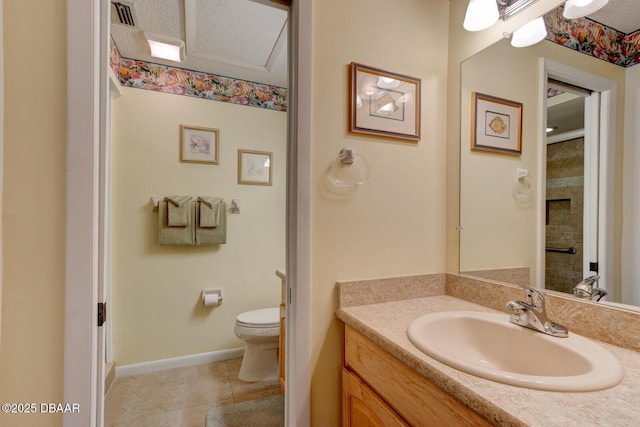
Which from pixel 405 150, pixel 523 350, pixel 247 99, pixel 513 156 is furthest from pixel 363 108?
pixel 247 99

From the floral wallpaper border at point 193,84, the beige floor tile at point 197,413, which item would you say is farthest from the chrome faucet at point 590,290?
the floral wallpaper border at point 193,84

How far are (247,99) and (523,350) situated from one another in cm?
259

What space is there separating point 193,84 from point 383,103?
1889 millimetres

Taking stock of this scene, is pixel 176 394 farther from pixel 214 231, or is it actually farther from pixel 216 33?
pixel 216 33

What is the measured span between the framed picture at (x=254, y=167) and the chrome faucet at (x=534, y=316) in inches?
82.9

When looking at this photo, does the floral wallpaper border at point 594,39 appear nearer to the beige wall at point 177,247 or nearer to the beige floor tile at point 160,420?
the beige wall at point 177,247

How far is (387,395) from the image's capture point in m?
0.83

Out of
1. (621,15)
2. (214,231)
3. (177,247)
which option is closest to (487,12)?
(621,15)

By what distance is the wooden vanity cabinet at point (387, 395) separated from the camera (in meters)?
0.64

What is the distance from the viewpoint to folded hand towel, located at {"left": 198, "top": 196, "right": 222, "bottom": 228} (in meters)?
2.25

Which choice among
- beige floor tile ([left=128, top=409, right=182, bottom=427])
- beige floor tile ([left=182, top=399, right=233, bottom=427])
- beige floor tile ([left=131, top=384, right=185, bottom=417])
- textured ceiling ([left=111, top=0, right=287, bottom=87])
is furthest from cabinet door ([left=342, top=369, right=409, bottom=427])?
textured ceiling ([left=111, top=0, right=287, bottom=87])

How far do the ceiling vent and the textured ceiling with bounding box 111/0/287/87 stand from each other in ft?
0.04

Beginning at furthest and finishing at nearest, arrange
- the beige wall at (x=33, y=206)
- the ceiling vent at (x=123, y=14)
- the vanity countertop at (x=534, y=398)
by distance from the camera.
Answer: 1. the ceiling vent at (x=123, y=14)
2. the beige wall at (x=33, y=206)
3. the vanity countertop at (x=534, y=398)

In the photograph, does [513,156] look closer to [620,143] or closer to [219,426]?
[620,143]
